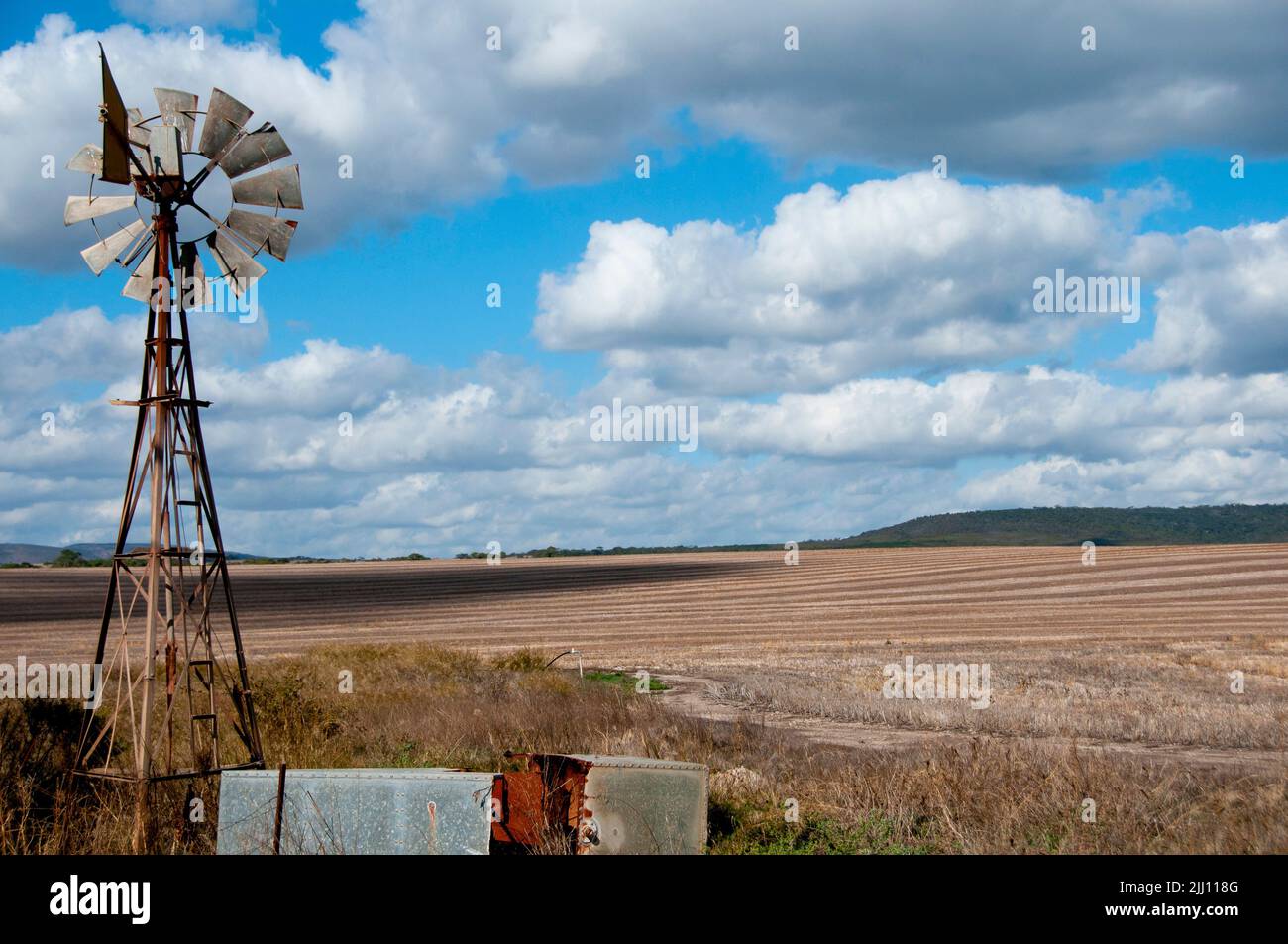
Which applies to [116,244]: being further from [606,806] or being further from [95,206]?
[606,806]

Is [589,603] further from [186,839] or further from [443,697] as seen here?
[186,839]

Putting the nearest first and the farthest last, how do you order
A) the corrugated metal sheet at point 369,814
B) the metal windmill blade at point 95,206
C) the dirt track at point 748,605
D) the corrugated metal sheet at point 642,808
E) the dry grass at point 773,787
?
the corrugated metal sheet at point 369,814 < the corrugated metal sheet at point 642,808 < the dry grass at point 773,787 < the metal windmill blade at point 95,206 < the dirt track at point 748,605

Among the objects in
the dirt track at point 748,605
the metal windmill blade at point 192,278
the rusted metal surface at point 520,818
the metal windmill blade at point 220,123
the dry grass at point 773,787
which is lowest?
the dirt track at point 748,605

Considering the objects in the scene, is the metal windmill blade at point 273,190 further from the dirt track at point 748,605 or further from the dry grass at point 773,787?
the dirt track at point 748,605

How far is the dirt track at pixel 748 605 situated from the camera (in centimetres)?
4488

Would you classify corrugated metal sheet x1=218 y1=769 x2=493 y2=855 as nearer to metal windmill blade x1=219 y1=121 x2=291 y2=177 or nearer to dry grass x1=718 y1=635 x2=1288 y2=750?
metal windmill blade x1=219 y1=121 x2=291 y2=177

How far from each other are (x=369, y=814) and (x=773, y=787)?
15.8 ft

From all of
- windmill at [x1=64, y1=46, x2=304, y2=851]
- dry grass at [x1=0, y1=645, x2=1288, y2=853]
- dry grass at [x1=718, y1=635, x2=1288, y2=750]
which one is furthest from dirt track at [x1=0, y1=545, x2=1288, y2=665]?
windmill at [x1=64, y1=46, x2=304, y2=851]

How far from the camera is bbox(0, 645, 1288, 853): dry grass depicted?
9.23m

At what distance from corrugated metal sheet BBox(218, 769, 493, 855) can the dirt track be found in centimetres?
2621

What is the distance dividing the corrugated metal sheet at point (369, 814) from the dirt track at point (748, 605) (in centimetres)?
2621

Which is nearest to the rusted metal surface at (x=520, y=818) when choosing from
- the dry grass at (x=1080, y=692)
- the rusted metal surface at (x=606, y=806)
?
the rusted metal surface at (x=606, y=806)

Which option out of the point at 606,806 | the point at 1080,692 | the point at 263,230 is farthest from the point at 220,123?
the point at 1080,692
